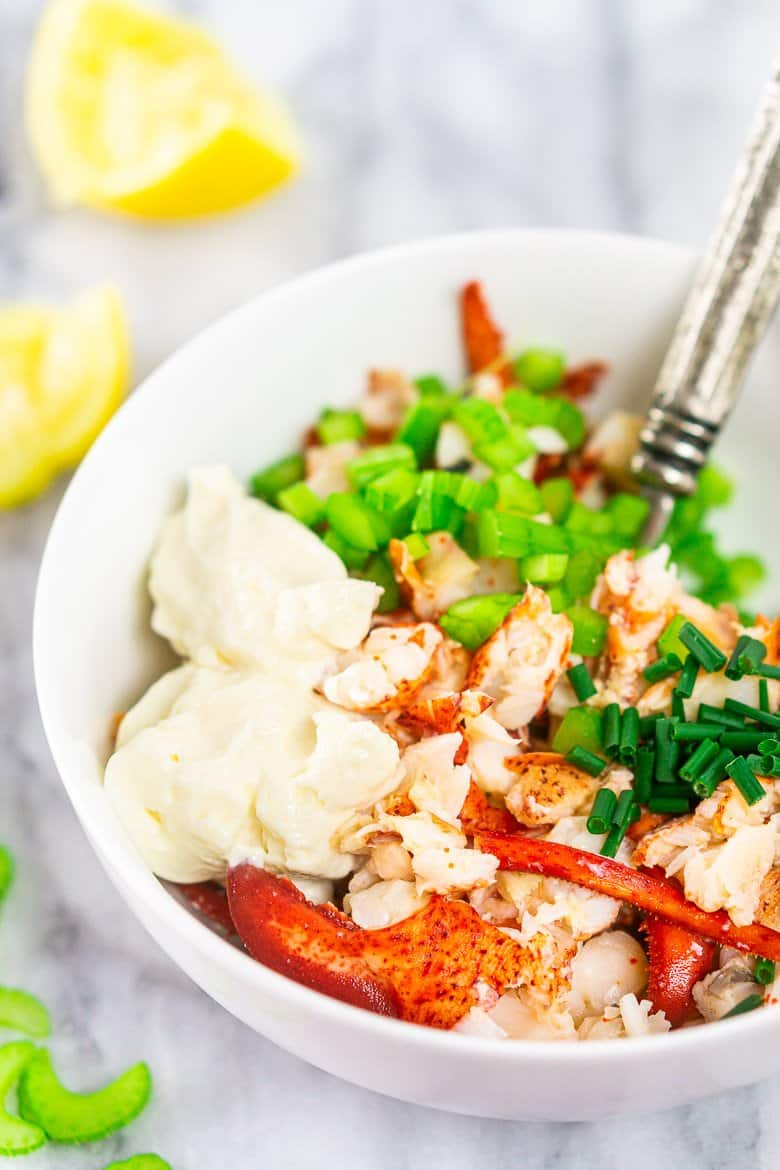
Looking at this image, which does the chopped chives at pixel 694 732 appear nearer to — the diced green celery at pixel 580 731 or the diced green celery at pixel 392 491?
the diced green celery at pixel 580 731

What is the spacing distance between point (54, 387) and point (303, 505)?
0.74 metres

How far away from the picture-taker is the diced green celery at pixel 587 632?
2.24m

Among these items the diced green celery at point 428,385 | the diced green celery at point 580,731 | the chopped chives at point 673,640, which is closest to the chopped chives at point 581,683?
the diced green celery at point 580,731

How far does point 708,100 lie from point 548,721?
70.6 inches

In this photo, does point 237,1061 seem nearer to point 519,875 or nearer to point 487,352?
point 519,875

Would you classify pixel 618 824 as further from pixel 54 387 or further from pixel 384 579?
pixel 54 387

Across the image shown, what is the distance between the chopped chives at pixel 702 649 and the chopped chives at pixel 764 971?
0.46m

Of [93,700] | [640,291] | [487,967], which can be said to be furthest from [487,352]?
[487,967]

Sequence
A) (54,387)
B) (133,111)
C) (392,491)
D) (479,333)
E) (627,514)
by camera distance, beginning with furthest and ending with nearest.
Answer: (133,111) < (54,387) < (479,333) < (627,514) < (392,491)

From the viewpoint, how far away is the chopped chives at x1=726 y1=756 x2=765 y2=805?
6.29 ft

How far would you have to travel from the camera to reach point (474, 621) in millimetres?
2197

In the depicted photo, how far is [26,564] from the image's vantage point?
9.22 feet

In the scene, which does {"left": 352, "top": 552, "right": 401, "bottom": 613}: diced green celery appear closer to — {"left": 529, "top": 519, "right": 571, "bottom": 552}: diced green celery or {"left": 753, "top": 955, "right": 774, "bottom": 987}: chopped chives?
{"left": 529, "top": 519, "right": 571, "bottom": 552}: diced green celery

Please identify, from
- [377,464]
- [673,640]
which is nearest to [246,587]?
[377,464]
